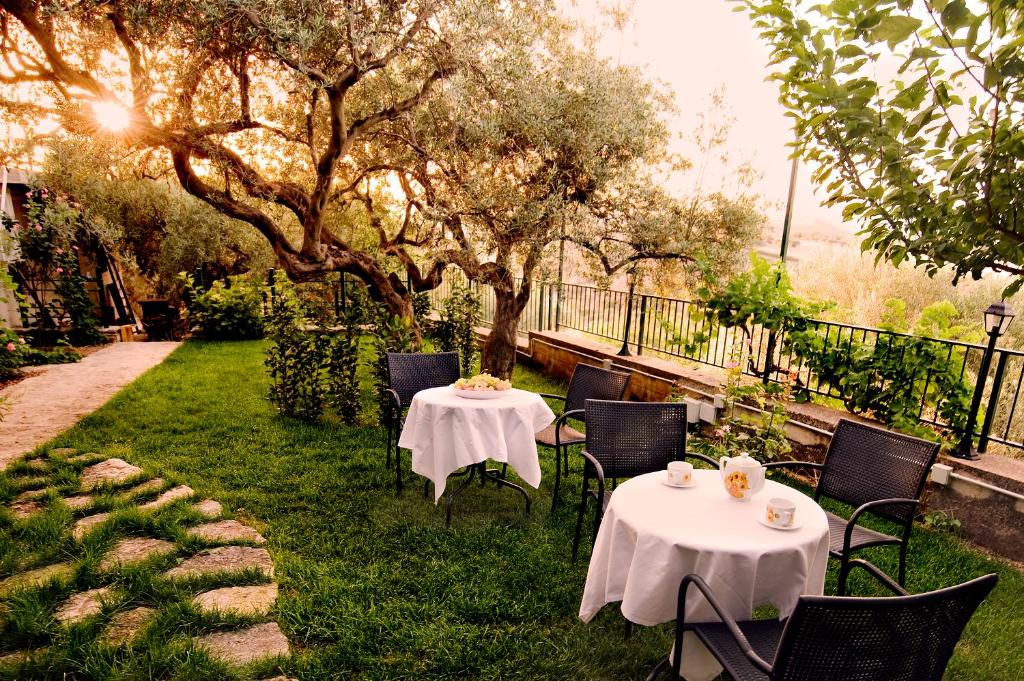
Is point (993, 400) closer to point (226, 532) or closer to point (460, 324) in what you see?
point (460, 324)

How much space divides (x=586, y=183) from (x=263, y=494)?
4.26 meters

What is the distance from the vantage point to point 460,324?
21.7ft

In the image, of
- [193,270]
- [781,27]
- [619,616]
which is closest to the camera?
[781,27]

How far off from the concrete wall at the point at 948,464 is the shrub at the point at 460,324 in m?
1.96

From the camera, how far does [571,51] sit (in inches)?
215

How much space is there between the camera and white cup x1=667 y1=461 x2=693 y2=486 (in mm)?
2615

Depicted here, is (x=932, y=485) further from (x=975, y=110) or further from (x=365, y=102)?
(x=365, y=102)

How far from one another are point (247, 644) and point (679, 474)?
7.58ft

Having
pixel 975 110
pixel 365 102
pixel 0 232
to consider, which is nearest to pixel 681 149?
pixel 365 102

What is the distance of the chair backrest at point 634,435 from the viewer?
11.2ft

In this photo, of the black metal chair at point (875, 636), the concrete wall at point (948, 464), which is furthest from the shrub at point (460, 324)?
the black metal chair at point (875, 636)

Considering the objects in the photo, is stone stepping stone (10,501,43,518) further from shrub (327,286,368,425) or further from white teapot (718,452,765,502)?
white teapot (718,452,765,502)

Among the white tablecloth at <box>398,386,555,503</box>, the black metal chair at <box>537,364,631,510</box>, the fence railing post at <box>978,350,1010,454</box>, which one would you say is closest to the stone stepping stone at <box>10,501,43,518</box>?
the white tablecloth at <box>398,386,555,503</box>

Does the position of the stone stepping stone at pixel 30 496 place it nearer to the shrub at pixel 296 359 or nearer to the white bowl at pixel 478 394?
the shrub at pixel 296 359
